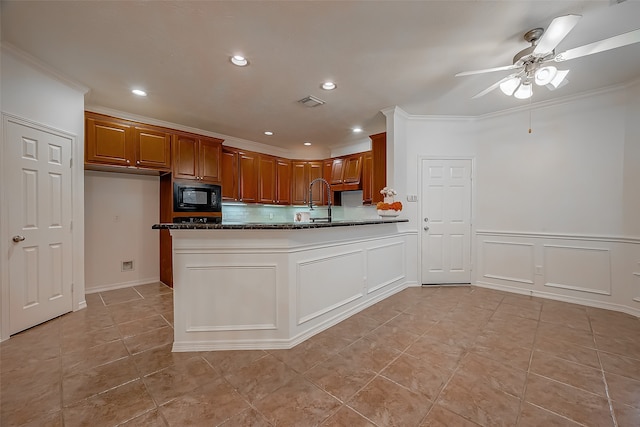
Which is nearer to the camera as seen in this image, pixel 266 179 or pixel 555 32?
pixel 555 32

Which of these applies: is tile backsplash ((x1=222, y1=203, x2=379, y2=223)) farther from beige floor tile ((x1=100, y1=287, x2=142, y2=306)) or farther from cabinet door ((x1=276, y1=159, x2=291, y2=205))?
beige floor tile ((x1=100, y1=287, x2=142, y2=306))

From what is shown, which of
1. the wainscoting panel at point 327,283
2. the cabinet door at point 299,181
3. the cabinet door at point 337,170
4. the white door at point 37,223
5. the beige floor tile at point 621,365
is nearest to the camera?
the beige floor tile at point 621,365

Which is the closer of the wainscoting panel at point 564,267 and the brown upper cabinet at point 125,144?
the wainscoting panel at point 564,267

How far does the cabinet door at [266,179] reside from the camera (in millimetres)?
5203

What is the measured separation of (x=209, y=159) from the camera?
435cm

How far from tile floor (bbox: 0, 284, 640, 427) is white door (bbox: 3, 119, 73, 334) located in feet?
0.79

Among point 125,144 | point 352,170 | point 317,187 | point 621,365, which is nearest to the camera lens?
point 621,365

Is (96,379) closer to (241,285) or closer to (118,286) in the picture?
(241,285)

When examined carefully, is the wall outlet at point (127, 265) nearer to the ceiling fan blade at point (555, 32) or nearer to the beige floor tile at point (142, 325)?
the beige floor tile at point (142, 325)

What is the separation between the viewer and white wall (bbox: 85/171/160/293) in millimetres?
3762

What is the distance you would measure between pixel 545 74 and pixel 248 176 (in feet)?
14.2

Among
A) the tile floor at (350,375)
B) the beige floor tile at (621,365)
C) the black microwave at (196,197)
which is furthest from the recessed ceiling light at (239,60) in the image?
the beige floor tile at (621,365)

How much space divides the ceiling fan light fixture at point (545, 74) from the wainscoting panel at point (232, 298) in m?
2.75

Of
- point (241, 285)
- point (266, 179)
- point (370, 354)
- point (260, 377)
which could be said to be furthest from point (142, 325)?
point (266, 179)
